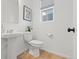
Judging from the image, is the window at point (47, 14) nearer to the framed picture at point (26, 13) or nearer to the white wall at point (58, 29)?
the white wall at point (58, 29)

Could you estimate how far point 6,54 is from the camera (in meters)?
1.76

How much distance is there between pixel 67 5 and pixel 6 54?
2021mm

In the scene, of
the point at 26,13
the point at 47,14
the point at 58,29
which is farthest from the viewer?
the point at 47,14

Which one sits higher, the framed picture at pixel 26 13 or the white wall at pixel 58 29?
the framed picture at pixel 26 13

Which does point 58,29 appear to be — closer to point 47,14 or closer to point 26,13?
point 47,14

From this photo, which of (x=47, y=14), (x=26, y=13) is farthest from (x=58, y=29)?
(x=26, y=13)

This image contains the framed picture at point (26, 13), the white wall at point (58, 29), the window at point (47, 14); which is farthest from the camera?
the window at point (47, 14)

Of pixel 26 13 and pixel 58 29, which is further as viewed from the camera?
pixel 26 13

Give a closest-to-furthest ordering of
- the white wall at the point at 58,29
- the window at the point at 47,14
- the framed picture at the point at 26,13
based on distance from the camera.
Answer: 1. the white wall at the point at 58,29
2. the framed picture at the point at 26,13
3. the window at the point at 47,14

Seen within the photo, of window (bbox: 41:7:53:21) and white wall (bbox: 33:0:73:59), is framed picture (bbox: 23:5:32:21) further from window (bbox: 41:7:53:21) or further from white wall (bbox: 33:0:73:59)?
window (bbox: 41:7:53:21)

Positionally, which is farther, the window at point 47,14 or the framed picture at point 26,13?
the window at point 47,14

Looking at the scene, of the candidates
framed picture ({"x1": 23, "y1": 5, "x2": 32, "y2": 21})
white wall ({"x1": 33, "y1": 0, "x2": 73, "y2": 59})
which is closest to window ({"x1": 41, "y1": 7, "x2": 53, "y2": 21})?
white wall ({"x1": 33, "y1": 0, "x2": 73, "y2": 59})

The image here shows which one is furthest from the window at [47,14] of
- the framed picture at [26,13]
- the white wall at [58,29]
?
the framed picture at [26,13]

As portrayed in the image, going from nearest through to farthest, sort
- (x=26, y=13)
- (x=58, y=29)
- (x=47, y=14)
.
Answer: (x=58, y=29), (x=26, y=13), (x=47, y=14)
